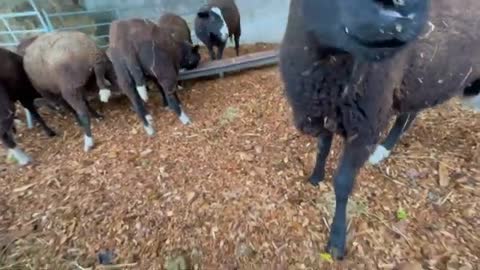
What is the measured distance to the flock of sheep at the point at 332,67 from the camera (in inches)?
44.7

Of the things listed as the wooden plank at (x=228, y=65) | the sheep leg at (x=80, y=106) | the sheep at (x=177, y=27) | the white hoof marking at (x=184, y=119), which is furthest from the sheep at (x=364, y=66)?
the sheep at (x=177, y=27)

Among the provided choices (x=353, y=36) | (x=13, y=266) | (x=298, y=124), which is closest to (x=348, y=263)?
(x=298, y=124)

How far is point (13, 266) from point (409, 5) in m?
2.52

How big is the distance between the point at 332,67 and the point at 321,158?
1084 mm

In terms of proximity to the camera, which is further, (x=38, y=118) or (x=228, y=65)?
(x=228, y=65)

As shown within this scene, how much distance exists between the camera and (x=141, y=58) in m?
3.04

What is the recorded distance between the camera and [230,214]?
95.9 inches

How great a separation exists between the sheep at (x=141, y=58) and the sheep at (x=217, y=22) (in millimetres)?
968

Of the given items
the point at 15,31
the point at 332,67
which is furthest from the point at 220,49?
the point at 332,67

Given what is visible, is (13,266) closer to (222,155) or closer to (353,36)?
(222,155)

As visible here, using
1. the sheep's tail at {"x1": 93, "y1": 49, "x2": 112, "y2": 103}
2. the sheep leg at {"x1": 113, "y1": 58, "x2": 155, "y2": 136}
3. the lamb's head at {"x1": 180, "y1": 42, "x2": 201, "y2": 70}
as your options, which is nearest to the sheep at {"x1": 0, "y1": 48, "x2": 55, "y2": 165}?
the sheep's tail at {"x1": 93, "y1": 49, "x2": 112, "y2": 103}

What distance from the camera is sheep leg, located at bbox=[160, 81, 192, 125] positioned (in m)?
3.18

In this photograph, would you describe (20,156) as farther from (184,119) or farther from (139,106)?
(184,119)

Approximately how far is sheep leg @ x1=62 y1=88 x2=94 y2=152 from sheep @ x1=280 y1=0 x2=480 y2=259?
1931 mm
